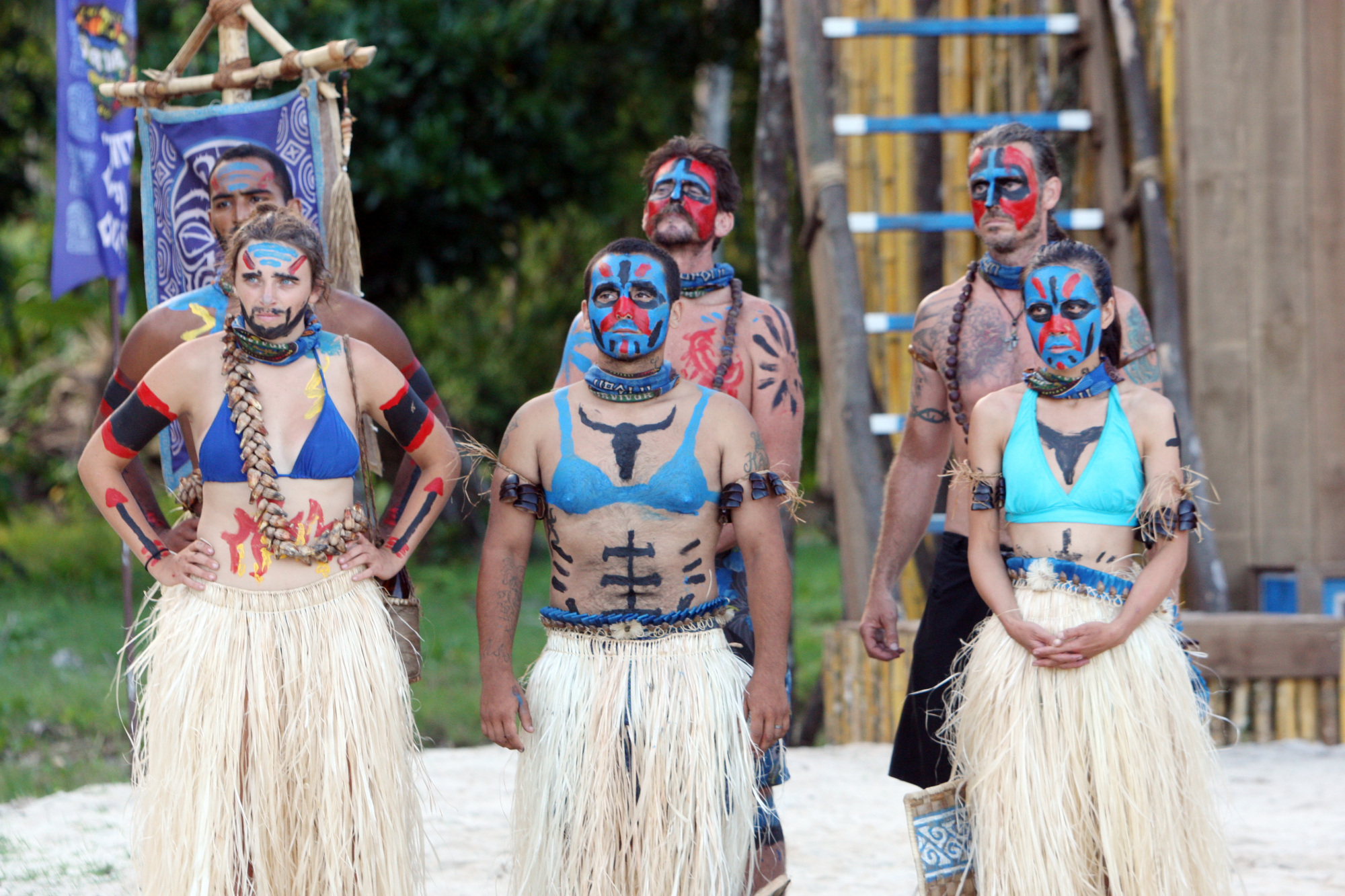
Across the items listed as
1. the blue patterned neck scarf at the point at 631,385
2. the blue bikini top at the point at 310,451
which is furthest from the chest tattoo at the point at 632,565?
the blue bikini top at the point at 310,451

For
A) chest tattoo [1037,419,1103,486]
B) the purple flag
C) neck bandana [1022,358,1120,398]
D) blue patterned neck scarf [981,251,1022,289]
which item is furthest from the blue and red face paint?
the purple flag

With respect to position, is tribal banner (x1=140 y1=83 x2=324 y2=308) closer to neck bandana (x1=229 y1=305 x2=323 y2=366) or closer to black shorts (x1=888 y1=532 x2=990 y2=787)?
neck bandana (x1=229 y1=305 x2=323 y2=366)

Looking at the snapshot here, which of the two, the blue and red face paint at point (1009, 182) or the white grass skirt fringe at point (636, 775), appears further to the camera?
the blue and red face paint at point (1009, 182)

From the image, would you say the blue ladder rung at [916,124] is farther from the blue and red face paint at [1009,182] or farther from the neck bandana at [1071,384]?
the neck bandana at [1071,384]

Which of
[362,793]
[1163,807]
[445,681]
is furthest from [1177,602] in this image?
[445,681]

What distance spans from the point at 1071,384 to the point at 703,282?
108 centimetres

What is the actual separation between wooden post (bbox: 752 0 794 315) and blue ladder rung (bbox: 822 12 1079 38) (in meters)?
0.53

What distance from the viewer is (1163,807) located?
2.99 meters

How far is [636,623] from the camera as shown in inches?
121

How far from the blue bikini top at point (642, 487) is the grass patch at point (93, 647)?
3.47ft

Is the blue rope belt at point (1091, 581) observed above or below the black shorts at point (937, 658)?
above

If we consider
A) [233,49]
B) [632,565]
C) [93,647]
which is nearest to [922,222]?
[233,49]

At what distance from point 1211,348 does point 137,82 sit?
4.41 m

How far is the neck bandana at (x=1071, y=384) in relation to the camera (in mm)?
3199
